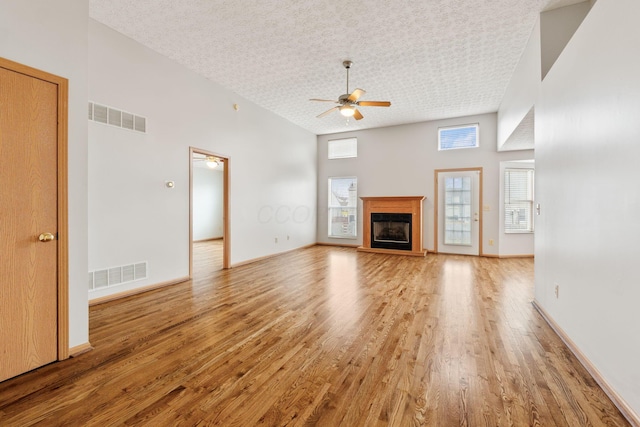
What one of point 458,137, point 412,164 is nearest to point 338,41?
point 412,164

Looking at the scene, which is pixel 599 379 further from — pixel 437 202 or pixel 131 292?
pixel 437 202

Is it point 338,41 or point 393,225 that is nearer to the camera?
point 338,41

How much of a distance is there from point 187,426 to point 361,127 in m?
7.47

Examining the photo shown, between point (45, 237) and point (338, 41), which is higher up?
point (338, 41)

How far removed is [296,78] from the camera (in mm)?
4773

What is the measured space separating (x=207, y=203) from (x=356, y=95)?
789 cm

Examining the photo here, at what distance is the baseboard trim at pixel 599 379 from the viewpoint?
1.52 m

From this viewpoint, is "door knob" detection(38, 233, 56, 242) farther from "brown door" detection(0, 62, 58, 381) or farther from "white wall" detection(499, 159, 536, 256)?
"white wall" detection(499, 159, 536, 256)

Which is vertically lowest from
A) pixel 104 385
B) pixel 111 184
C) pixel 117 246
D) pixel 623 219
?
pixel 104 385

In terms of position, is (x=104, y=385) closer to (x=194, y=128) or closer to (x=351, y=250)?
(x=194, y=128)

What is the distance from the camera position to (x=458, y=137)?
6.97m

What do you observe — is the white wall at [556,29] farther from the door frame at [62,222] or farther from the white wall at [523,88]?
the door frame at [62,222]

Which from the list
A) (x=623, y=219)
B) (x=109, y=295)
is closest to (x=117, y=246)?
(x=109, y=295)

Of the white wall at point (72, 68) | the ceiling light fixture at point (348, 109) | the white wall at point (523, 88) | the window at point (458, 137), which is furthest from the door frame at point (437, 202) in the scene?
the white wall at point (72, 68)
